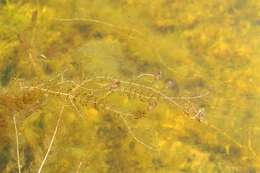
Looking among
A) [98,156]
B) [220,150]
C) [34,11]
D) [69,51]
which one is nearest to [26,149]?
[98,156]

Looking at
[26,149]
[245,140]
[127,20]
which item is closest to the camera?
[26,149]

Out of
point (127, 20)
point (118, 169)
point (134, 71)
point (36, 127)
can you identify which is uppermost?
point (127, 20)

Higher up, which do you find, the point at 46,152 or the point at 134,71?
the point at 134,71

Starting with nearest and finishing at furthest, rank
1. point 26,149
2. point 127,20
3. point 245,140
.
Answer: point 26,149 < point 245,140 < point 127,20

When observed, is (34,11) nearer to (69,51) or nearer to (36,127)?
(69,51)

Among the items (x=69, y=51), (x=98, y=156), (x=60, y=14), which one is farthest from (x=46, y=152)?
(x=60, y=14)

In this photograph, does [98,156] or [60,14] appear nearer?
[98,156]
